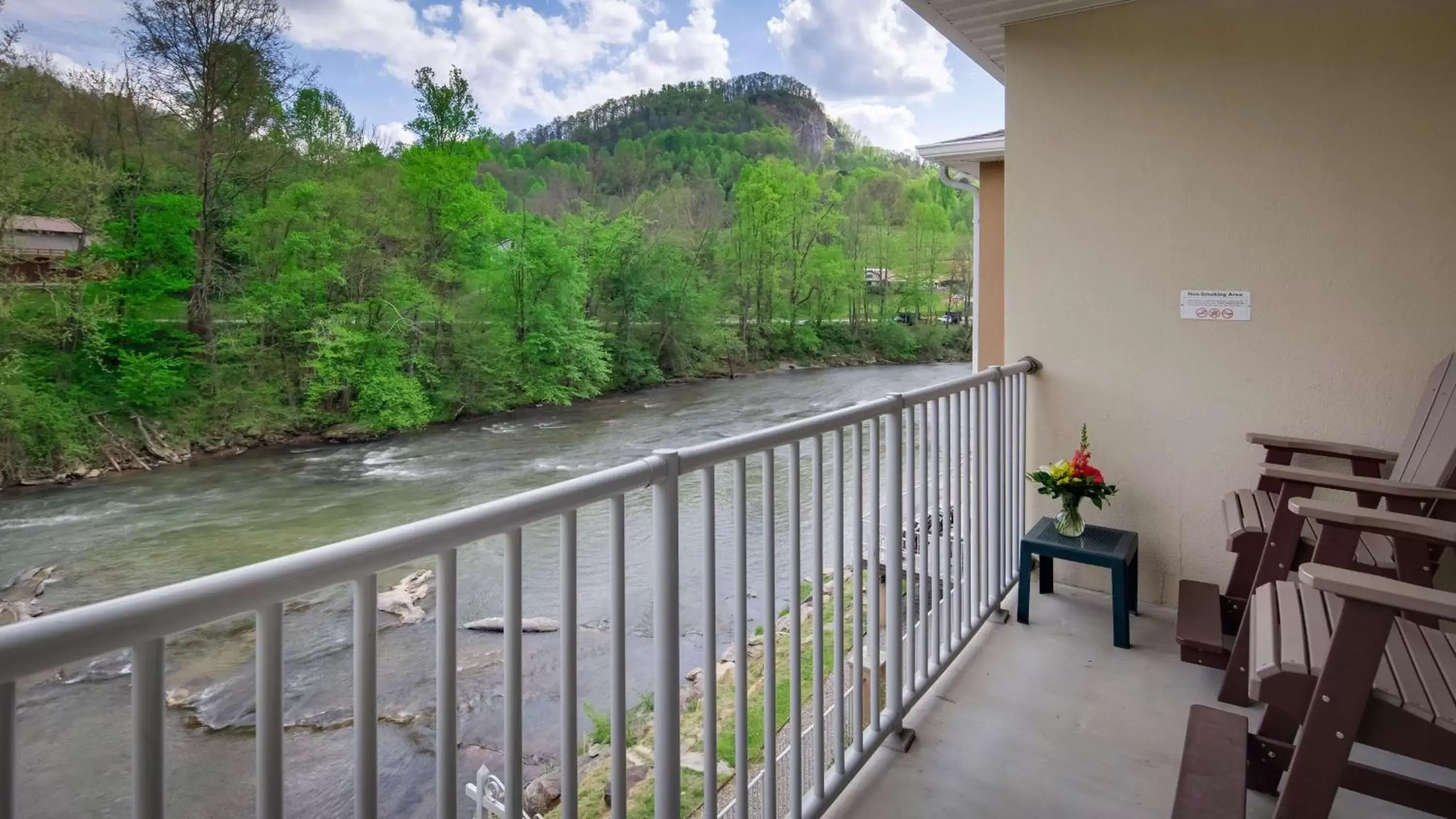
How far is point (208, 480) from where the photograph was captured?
10758mm

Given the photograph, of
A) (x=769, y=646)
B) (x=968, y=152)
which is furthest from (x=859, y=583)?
(x=968, y=152)

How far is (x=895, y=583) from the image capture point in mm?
1858

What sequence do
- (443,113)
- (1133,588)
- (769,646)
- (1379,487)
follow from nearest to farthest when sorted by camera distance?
1. (769,646)
2. (1379,487)
3. (1133,588)
4. (443,113)

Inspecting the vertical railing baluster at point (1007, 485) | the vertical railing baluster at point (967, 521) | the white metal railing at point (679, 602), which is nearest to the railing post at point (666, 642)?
the white metal railing at point (679, 602)

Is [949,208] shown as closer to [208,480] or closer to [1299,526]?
[208,480]

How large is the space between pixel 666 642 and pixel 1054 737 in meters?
1.30

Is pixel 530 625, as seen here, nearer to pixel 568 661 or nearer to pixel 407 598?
pixel 407 598

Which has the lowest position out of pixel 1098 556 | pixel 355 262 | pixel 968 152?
pixel 1098 556

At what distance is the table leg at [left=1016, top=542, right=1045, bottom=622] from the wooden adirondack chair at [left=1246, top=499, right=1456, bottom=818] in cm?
107

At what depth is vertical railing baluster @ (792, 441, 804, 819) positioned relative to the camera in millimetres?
1445

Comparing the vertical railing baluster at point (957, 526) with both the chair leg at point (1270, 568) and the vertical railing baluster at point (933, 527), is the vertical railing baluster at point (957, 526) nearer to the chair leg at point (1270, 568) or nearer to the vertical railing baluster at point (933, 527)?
the vertical railing baluster at point (933, 527)

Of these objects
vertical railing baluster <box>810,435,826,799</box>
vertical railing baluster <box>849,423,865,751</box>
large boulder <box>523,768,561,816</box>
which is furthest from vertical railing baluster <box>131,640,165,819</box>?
large boulder <box>523,768,561,816</box>

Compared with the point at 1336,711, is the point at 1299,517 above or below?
above

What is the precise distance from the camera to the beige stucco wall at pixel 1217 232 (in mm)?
2361
